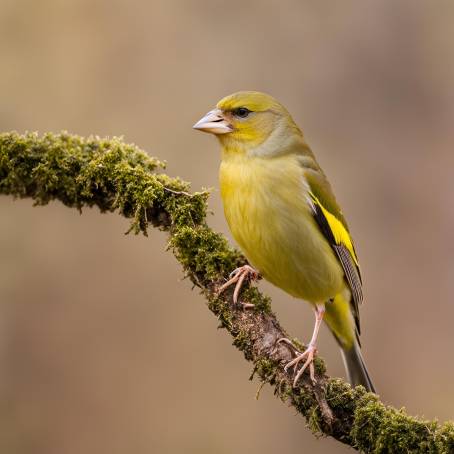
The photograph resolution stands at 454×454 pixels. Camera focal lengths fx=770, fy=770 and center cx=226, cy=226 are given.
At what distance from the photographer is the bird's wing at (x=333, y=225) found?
16.9 ft

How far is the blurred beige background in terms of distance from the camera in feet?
28.6

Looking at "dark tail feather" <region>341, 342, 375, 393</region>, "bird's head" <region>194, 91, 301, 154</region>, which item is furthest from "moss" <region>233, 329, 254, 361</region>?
"dark tail feather" <region>341, 342, 375, 393</region>

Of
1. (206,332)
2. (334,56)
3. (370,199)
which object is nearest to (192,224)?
(206,332)

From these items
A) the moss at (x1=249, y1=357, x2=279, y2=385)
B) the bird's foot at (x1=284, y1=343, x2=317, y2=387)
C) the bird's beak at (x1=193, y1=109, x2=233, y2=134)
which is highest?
the bird's beak at (x1=193, y1=109, x2=233, y2=134)

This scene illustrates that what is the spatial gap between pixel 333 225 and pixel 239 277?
1089 millimetres

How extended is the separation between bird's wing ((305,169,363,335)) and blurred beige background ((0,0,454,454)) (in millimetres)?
3225

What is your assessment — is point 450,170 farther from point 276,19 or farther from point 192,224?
point 192,224

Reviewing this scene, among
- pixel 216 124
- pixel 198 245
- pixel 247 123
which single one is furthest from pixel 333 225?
pixel 198 245

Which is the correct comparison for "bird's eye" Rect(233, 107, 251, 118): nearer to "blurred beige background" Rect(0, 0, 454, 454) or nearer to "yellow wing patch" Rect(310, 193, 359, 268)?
"yellow wing patch" Rect(310, 193, 359, 268)

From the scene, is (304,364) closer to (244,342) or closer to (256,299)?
(244,342)

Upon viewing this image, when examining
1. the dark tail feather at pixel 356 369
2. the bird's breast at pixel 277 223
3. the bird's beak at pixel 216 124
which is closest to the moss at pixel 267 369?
the bird's breast at pixel 277 223

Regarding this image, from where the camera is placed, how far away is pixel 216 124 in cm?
522

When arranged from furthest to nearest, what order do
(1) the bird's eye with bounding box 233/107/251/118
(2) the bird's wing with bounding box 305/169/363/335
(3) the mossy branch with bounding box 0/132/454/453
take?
(1) the bird's eye with bounding box 233/107/251/118
(2) the bird's wing with bounding box 305/169/363/335
(3) the mossy branch with bounding box 0/132/454/453

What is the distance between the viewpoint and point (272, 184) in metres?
4.95
